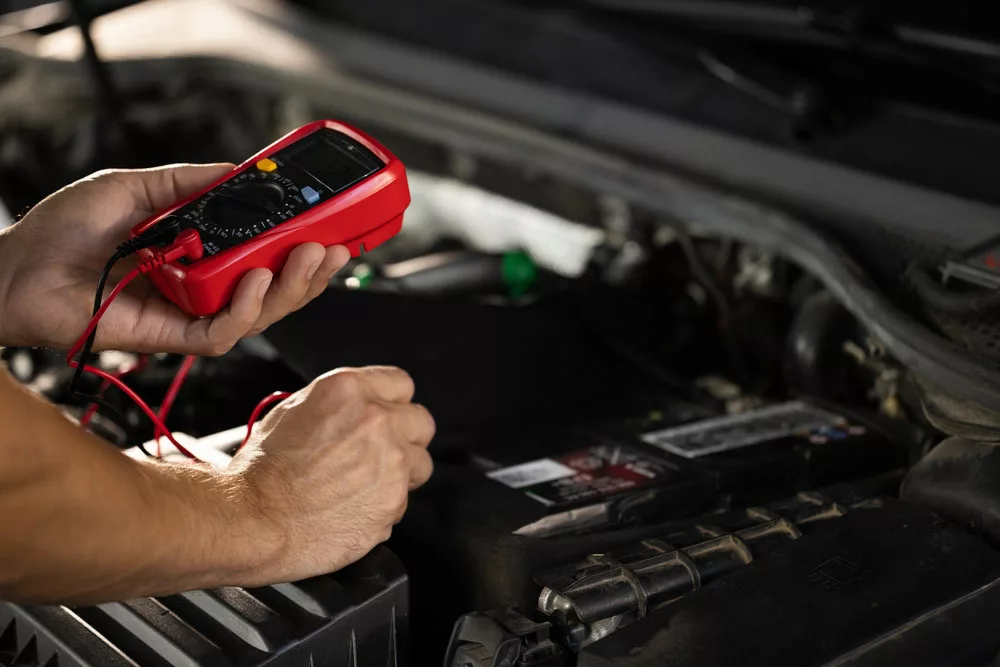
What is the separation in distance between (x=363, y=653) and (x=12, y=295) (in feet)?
1.53

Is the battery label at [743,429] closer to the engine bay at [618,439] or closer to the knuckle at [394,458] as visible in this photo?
the engine bay at [618,439]

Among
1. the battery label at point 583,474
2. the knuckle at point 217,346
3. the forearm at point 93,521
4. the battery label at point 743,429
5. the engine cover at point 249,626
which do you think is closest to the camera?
the forearm at point 93,521

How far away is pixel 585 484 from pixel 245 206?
1.38ft

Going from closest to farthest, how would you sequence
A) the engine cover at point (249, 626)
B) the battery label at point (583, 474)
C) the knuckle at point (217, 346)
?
the engine cover at point (249, 626)
the knuckle at point (217, 346)
the battery label at point (583, 474)

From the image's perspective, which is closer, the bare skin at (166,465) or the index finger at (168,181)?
the bare skin at (166,465)

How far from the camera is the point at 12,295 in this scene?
106 cm

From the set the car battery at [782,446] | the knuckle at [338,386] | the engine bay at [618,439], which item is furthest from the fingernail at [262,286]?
the car battery at [782,446]

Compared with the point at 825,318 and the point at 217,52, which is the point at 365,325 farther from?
the point at 217,52

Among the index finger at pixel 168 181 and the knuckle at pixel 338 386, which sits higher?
the index finger at pixel 168 181

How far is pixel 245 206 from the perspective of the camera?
1007 millimetres

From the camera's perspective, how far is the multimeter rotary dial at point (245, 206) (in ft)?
3.22

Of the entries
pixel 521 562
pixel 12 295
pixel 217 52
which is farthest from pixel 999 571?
pixel 217 52

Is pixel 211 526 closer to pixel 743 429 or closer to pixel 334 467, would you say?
pixel 334 467

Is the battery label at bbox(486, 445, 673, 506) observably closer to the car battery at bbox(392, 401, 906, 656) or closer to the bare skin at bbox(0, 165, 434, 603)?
the car battery at bbox(392, 401, 906, 656)
